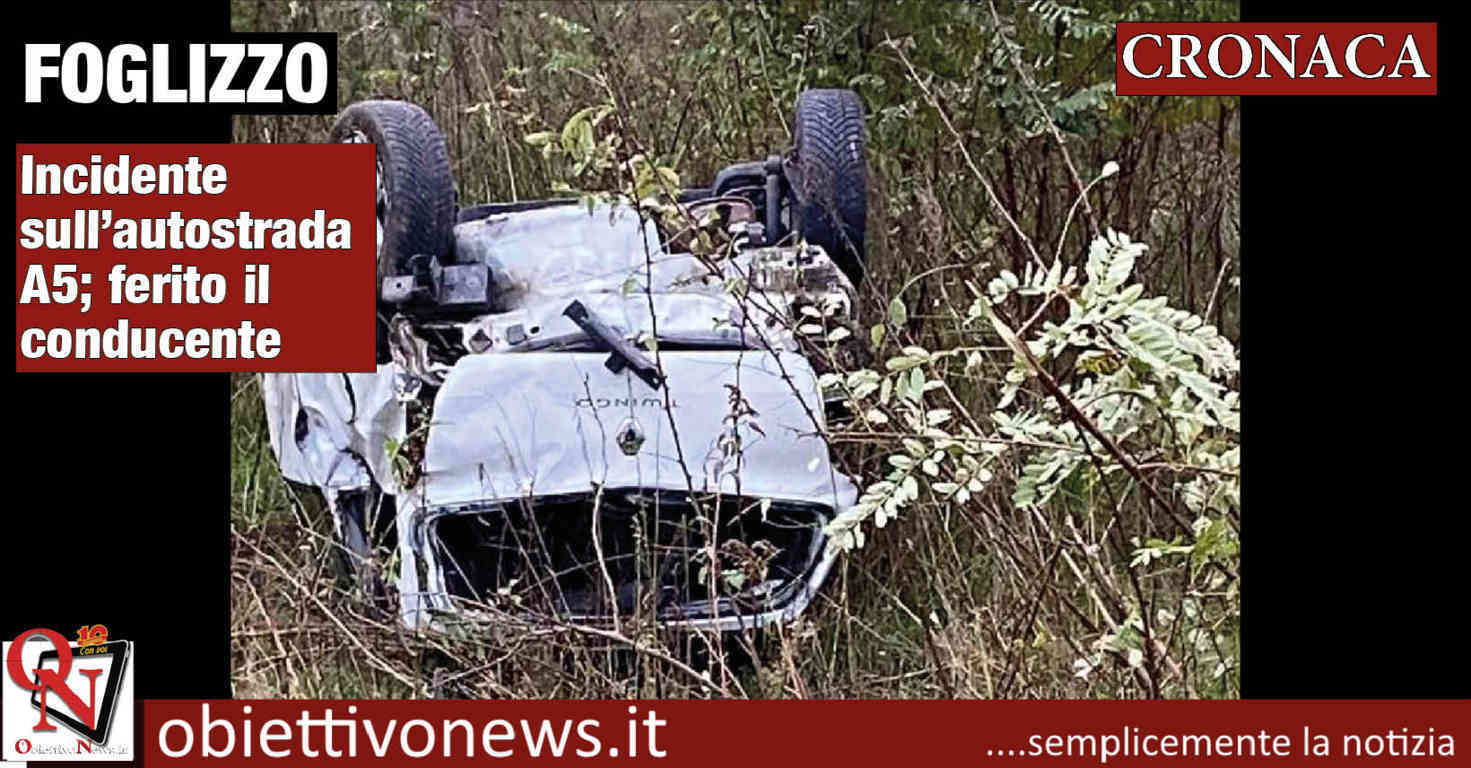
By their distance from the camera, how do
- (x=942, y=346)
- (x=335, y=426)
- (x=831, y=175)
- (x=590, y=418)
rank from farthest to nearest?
1. (x=942, y=346)
2. (x=335, y=426)
3. (x=831, y=175)
4. (x=590, y=418)

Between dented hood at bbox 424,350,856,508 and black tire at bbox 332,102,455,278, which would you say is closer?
dented hood at bbox 424,350,856,508

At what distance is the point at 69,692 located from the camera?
254 cm

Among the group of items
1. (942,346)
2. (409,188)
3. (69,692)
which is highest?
(409,188)

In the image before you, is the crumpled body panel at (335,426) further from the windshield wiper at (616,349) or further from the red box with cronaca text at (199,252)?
the red box with cronaca text at (199,252)

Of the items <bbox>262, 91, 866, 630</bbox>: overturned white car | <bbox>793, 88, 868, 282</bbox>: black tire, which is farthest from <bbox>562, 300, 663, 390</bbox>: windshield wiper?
<bbox>793, 88, 868, 282</bbox>: black tire

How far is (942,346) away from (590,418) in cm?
190

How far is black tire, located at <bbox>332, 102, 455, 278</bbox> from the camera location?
4559mm

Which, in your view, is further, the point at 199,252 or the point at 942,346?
the point at 942,346

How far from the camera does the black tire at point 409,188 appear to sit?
4.56 m

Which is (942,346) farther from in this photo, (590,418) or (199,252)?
(199,252)

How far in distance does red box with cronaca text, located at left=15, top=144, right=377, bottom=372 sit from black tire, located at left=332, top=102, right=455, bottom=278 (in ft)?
5.14

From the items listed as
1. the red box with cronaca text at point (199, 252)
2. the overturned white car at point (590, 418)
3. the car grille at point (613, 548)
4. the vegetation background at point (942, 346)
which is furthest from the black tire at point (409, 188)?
the red box with cronaca text at point (199, 252)

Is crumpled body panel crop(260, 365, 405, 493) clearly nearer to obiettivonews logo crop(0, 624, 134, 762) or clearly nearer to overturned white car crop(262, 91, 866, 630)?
overturned white car crop(262, 91, 866, 630)

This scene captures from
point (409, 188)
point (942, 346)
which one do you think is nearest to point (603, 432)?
point (409, 188)
